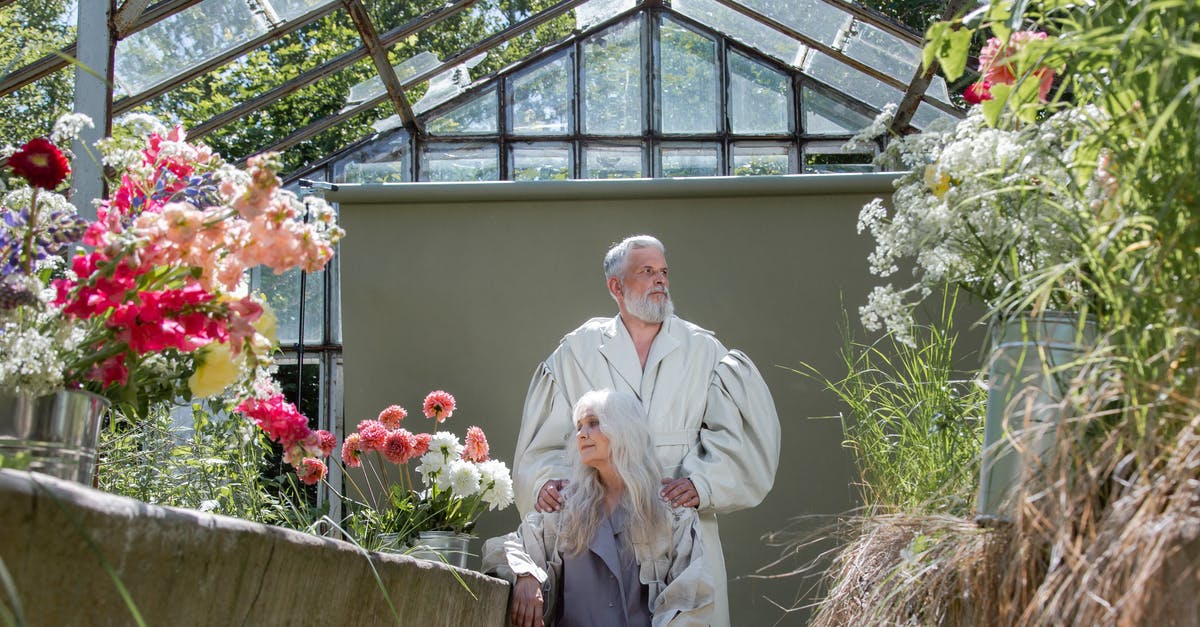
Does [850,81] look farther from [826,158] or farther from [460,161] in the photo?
[460,161]

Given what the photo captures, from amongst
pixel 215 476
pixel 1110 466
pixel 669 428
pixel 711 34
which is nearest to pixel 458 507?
pixel 669 428

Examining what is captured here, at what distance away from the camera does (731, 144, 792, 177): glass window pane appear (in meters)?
10.8

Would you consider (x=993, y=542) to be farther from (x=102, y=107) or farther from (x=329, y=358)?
(x=329, y=358)

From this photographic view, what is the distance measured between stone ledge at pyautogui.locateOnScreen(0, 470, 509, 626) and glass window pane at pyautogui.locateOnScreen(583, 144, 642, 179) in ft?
28.1

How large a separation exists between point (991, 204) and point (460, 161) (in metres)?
9.01

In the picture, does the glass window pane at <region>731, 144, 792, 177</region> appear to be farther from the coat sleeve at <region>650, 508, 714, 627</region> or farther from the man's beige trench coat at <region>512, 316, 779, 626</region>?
the coat sleeve at <region>650, 508, 714, 627</region>

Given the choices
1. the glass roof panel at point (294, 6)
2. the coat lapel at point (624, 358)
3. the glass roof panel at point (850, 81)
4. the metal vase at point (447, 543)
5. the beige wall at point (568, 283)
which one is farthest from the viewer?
the glass roof panel at point (850, 81)

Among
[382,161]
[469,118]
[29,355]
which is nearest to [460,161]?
[469,118]

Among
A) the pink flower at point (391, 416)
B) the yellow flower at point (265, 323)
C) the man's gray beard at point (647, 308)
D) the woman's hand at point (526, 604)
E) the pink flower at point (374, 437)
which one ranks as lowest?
the woman's hand at point (526, 604)

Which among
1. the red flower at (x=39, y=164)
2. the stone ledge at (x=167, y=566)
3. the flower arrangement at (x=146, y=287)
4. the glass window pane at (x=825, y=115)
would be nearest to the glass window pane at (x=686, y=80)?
the glass window pane at (x=825, y=115)

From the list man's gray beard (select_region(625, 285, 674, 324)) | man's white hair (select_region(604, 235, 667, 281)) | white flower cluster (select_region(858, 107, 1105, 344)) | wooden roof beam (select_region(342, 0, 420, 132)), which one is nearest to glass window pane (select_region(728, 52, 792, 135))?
wooden roof beam (select_region(342, 0, 420, 132))

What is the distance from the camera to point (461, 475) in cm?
385

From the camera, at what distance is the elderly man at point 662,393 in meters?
4.34

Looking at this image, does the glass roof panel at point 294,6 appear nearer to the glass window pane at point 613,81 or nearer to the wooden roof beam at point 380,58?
the wooden roof beam at point 380,58
